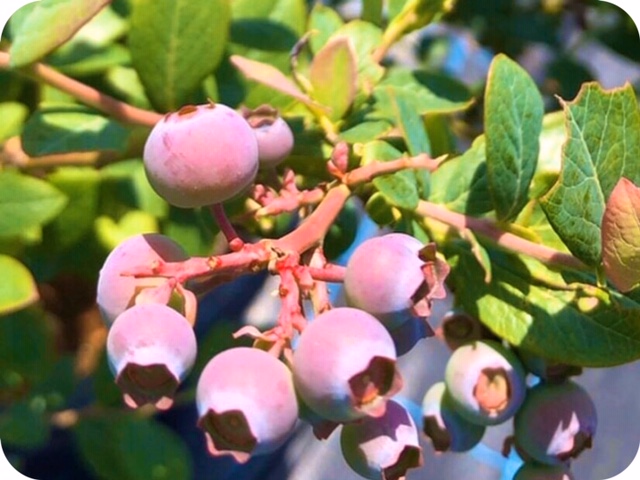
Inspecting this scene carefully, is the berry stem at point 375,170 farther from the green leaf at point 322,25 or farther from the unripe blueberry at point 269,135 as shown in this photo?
the green leaf at point 322,25

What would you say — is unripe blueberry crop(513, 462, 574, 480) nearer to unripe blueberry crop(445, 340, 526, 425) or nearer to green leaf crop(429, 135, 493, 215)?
unripe blueberry crop(445, 340, 526, 425)

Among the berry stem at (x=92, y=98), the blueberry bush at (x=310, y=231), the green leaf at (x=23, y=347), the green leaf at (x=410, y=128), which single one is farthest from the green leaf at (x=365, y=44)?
the green leaf at (x=23, y=347)

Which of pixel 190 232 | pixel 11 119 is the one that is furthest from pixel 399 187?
pixel 11 119

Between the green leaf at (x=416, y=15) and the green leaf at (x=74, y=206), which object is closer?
the green leaf at (x=416, y=15)

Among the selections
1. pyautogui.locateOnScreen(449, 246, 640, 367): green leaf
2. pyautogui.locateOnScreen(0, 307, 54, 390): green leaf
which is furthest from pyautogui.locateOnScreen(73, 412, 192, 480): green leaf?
pyautogui.locateOnScreen(449, 246, 640, 367): green leaf

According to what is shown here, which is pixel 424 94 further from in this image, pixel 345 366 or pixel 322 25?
pixel 345 366

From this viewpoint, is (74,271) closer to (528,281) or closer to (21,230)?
(21,230)
